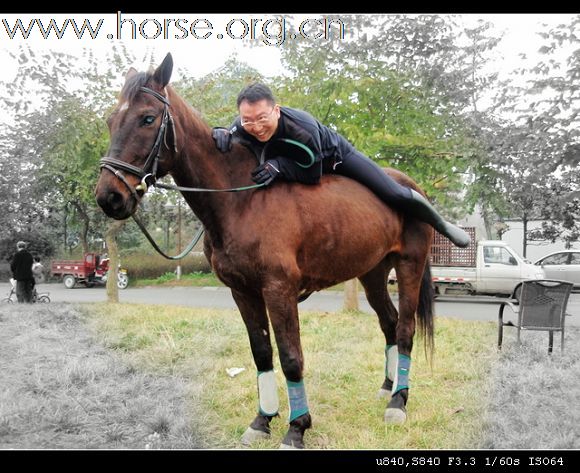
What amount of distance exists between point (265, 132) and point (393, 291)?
15616 millimetres

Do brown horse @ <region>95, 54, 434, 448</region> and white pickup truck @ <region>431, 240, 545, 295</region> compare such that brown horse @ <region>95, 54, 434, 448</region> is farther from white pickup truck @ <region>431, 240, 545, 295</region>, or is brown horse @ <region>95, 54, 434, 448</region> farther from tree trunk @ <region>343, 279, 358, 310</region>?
white pickup truck @ <region>431, 240, 545, 295</region>

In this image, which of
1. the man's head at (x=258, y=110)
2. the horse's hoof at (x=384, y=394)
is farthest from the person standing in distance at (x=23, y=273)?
the man's head at (x=258, y=110)

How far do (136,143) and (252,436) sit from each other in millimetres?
2244

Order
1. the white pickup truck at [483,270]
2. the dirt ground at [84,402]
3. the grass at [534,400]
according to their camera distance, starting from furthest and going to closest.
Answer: the white pickup truck at [483,270] < the dirt ground at [84,402] < the grass at [534,400]

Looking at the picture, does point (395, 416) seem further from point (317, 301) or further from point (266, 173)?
point (317, 301)

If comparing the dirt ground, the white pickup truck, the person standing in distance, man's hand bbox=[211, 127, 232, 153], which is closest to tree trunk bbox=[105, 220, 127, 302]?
the person standing in distance

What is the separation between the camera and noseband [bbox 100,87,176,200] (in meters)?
2.97

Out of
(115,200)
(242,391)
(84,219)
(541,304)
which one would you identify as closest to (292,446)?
(242,391)

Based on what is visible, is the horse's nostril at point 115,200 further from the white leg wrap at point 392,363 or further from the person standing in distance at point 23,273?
the person standing in distance at point 23,273

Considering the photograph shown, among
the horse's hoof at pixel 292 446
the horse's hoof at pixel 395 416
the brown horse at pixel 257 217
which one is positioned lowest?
the horse's hoof at pixel 395 416

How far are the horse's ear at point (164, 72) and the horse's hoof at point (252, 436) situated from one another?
253 centimetres

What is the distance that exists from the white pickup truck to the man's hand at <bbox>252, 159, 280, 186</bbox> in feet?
43.2

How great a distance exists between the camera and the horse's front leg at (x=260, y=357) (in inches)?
149

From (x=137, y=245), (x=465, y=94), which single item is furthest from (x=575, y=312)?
(x=137, y=245)
